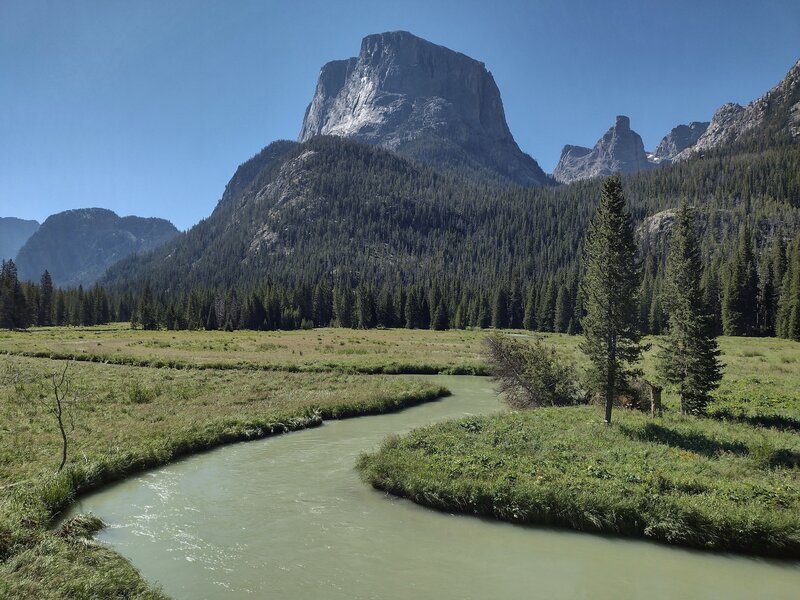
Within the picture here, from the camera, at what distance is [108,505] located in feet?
54.2

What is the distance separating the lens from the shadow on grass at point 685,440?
20403 mm

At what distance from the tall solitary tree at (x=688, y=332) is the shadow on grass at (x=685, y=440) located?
527 cm

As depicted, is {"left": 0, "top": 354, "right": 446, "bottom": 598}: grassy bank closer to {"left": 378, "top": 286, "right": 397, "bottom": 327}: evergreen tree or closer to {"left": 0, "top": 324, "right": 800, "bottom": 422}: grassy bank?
{"left": 0, "top": 324, "right": 800, "bottom": 422}: grassy bank

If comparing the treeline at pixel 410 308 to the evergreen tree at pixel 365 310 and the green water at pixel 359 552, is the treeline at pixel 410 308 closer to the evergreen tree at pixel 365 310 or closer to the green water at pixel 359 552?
the evergreen tree at pixel 365 310

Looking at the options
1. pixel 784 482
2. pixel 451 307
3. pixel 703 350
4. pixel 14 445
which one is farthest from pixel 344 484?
pixel 451 307

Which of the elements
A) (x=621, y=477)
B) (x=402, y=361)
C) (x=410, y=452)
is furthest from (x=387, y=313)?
(x=621, y=477)

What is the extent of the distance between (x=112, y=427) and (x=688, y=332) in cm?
3121

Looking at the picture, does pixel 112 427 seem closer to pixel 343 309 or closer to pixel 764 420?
pixel 764 420

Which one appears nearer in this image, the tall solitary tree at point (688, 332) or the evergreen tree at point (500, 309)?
the tall solitary tree at point (688, 332)

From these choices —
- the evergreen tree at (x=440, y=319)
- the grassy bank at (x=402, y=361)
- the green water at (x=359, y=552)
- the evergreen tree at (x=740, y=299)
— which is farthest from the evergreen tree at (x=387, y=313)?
the green water at (x=359, y=552)

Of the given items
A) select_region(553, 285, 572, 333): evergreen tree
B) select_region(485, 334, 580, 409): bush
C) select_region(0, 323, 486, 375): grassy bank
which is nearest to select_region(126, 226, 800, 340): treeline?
select_region(553, 285, 572, 333): evergreen tree

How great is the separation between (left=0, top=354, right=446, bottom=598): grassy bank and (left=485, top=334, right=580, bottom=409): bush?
6875 mm

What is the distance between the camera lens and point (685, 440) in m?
21.7

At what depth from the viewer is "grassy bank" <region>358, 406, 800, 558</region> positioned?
1452 centimetres
